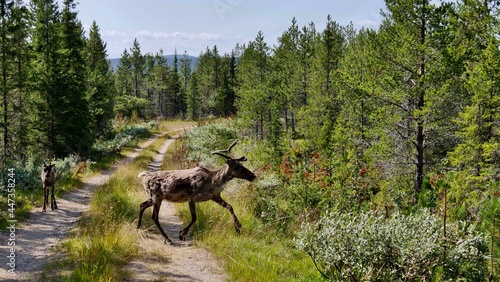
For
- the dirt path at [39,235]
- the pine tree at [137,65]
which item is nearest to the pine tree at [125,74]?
the pine tree at [137,65]

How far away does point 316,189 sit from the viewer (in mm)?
9273

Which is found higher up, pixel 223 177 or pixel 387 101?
pixel 387 101

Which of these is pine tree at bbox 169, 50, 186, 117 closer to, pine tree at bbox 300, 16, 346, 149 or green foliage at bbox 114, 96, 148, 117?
green foliage at bbox 114, 96, 148, 117

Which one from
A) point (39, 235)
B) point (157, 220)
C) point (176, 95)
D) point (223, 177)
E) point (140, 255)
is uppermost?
point (176, 95)

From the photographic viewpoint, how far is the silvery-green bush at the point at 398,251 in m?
4.96

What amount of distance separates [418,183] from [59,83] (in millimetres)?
20038

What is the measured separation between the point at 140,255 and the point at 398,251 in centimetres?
491

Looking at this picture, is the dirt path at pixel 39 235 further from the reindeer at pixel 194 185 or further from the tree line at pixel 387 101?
the tree line at pixel 387 101

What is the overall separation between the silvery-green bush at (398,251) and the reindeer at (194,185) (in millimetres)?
3123

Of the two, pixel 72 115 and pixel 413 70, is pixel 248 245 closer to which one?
pixel 413 70

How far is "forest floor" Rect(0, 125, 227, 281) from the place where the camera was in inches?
254

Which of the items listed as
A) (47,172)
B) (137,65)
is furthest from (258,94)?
(137,65)

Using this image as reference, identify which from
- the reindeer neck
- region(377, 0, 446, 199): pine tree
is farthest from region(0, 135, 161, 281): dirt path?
region(377, 0, 446, 199): pine tree

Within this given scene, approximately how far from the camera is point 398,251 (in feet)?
17.2
